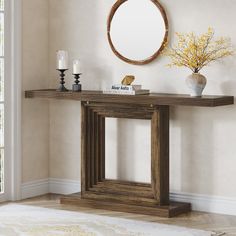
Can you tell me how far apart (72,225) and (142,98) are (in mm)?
1121

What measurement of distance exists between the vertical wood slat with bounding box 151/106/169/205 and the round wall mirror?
21.8 inches

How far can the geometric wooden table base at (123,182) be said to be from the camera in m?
5.43

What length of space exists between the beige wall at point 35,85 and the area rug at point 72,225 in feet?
2.44

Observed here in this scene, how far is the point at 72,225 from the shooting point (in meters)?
5.04

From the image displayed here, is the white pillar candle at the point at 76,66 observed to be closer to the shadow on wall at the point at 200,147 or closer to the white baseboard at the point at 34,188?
the shadow on wall at the point at 200,147

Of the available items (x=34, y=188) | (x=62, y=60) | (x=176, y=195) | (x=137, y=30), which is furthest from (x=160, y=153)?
(x=34, y=188)

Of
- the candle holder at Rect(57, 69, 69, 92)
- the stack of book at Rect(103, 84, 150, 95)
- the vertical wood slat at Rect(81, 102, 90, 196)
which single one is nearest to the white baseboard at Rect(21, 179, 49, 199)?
the vertical wood slat at Rect(81, 102, 90, 196)

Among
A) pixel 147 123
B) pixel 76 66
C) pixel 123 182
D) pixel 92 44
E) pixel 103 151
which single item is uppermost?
pixel 92 44

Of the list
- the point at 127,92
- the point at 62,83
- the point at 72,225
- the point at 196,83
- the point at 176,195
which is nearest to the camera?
the point at 72,225

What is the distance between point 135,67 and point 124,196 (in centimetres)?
111

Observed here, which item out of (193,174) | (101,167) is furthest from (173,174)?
(101,167)

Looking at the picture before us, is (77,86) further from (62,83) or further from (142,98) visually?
(142,98)

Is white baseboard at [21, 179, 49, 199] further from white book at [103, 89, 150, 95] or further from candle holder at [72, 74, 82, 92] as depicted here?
white book at [103, 89, 150, 95]

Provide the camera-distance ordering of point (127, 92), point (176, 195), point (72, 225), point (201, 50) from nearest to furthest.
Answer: point (72, 225) < point (201, 50) < point (127, 92) < point (176, 195)
